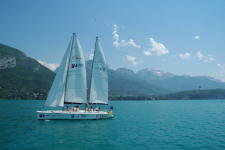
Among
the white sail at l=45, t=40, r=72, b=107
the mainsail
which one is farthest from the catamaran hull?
the mainsail

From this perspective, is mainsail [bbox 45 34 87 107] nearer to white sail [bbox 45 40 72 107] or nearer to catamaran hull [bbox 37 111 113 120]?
white sail [bbox 45 40 72 107]

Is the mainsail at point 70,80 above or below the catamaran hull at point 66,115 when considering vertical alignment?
above

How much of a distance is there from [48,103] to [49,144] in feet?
71.5

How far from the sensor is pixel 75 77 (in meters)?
49.4

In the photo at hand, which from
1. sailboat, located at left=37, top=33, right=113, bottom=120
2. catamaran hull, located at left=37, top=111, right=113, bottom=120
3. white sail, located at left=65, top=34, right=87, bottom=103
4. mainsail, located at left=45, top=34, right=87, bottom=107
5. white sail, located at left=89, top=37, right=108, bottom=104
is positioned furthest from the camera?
white sail, located at left=89, top=37, right=108, bottom=104

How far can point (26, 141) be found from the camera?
1139 inches

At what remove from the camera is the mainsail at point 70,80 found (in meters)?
48.8

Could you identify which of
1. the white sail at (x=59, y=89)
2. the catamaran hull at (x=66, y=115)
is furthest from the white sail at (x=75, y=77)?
the catamaran hull at (x=66, y=115)

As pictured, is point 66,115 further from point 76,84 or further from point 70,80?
point 70,80

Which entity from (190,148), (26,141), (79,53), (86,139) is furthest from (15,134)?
(190,148)

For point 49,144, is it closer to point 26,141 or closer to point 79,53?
point 26,141

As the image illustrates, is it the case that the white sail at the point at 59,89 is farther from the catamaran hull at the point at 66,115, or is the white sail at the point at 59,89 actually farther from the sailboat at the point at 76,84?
the catamaran hull at the point at 66,115

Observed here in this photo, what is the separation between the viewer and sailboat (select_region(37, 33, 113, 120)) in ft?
160

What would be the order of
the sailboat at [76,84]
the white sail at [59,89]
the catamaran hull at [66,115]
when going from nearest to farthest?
the catamaran hull at [66,115] < the white sail at [59,89] < the sailboat at [76,84]
